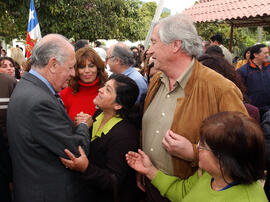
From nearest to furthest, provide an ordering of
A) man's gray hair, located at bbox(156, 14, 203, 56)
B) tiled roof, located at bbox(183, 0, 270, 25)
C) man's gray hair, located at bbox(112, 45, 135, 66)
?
man's gray hair, located at bbox(156, 14, 203, 56) < man's gray hair, located at bbox(112, 45, 135, 66) < tiled roof, located at bbox(183, 0, 270, 25)

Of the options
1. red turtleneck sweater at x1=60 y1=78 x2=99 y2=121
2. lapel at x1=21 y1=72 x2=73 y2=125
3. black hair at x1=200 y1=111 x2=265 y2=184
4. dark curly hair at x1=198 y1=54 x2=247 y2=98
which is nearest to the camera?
black hair at x1=200 y1=111 x2=265 y2=184

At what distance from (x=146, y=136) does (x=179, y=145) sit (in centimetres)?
50

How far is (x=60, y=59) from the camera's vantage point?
77.5 inches

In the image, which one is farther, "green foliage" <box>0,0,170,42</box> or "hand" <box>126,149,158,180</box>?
"green foliage" <box>0,0,170,42</box>

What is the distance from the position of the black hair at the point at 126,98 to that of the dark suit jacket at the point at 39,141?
0.47m

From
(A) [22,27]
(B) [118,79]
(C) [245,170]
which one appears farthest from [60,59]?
(A) [22,27]

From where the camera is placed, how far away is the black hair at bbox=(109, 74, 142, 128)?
233cm

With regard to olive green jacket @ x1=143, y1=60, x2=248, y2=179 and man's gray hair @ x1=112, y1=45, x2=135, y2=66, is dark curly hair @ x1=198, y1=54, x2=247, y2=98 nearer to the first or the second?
olive green jacket @ x1=143, y1=60, x2=248, y2=179

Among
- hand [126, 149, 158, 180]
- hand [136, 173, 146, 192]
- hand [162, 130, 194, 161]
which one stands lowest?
hand [136, 173, 146, 192]

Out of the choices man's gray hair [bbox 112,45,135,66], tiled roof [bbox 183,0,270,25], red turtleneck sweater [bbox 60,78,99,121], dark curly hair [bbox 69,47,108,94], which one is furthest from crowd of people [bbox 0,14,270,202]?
tiled roof [bbox 183,0,270,25]

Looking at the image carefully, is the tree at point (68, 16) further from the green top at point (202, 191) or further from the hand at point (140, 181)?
the green top at point (202, 191)

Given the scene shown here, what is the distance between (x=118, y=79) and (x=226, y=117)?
1.21m

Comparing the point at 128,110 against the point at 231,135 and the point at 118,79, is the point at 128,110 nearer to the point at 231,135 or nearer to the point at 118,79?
the point at 118,79

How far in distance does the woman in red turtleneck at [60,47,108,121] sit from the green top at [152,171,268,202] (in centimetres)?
154
